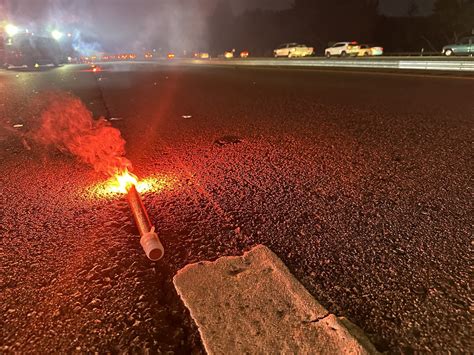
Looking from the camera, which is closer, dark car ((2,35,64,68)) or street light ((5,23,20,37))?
dark car ((2,35,64,68))

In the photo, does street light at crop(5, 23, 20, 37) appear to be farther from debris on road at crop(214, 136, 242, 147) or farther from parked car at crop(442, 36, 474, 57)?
parked car at crop(442, 36, 474, 57)

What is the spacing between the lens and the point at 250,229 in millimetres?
3152

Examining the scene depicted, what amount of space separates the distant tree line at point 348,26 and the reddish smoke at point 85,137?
145ft

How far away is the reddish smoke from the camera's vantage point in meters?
5.31

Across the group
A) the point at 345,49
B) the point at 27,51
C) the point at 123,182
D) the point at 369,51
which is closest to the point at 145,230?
the point at 123,182

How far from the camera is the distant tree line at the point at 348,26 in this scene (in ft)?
160

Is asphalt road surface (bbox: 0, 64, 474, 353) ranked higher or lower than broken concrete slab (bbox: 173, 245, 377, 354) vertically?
lower

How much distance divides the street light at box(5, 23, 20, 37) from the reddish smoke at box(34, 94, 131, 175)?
27.7 m

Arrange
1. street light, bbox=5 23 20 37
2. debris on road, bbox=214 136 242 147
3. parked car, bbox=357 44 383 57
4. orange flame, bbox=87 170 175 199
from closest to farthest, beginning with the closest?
orange flame, bbox=87 170 175 199 < debris on road, bbox=214 136 242 147 < street light, bbox=5 23 20 37 < parked car, bbox=357 44 383 57

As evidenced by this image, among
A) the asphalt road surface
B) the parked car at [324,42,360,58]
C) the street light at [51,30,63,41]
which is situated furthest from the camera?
the street light at [51,30,63,41]

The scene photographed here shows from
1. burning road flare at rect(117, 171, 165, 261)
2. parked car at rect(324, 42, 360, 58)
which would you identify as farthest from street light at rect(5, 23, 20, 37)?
burning road flare at rect(117, 171, 165, 261)

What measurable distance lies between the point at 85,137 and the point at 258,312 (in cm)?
566

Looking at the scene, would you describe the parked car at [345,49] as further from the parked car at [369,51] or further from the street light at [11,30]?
the street light at [11,30]

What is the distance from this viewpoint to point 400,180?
419 centimetres
